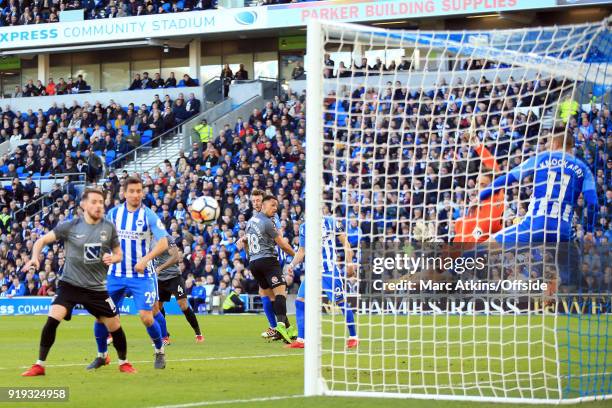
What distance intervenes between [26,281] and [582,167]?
22775 millimetres

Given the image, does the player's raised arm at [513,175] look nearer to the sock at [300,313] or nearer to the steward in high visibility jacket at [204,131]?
the sock at [300,313]

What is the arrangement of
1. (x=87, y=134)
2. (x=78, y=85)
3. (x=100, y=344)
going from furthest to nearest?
(x=78, y=85)
(x=87, y=134)
(x=100, y=344)

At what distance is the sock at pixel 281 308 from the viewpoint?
52.5 feet

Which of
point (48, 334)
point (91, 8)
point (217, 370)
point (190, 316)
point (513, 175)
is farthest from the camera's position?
point (91, 8)

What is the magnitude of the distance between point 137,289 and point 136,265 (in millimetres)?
472

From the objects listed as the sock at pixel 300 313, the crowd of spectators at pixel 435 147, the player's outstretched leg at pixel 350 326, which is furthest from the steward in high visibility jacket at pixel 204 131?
the player's outstretched leg at pixel 350 326

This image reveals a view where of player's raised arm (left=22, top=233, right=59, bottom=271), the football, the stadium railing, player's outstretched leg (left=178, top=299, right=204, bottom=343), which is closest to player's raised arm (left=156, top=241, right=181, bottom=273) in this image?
player's outstretched leg (left=178, top=299, right=204, bottom=343)

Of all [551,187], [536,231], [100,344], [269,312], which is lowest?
[100,344]

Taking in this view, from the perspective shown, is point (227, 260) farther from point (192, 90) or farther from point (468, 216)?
point (468, 216)

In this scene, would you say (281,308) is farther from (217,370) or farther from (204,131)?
(204,131)

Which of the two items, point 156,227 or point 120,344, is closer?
point 120,344

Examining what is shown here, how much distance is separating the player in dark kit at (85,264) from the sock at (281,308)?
15.3 feet

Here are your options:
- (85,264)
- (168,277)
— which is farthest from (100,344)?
(168,277)

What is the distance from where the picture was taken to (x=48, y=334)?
11375 mm
